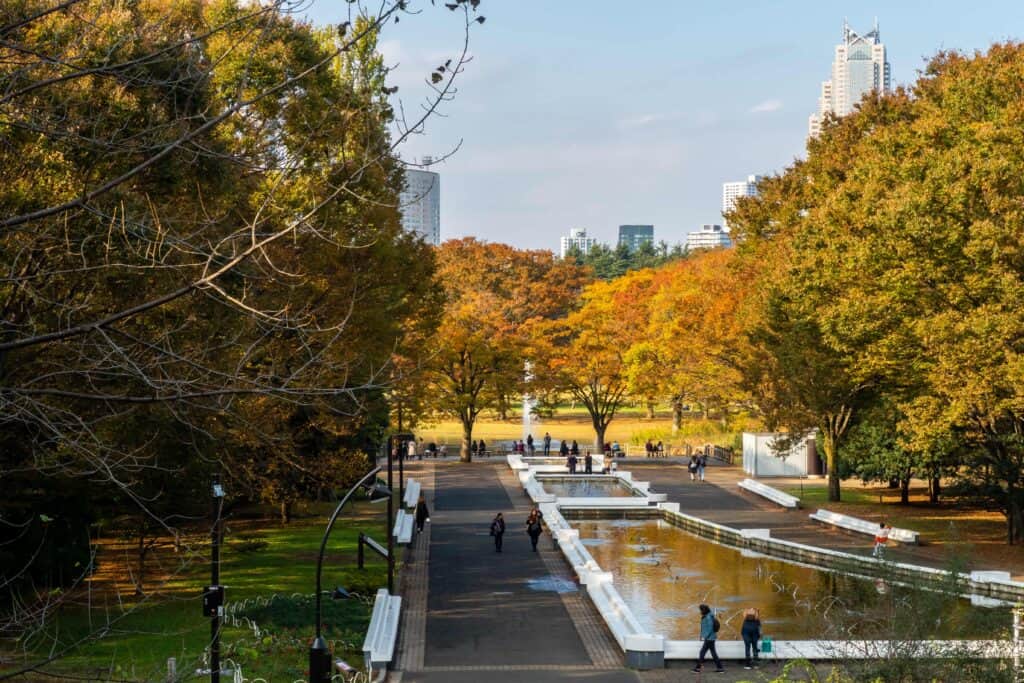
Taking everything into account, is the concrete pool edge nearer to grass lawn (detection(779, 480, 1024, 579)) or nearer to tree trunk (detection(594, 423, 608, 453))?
grass lawn (detection(779, 480, 1024, 579))

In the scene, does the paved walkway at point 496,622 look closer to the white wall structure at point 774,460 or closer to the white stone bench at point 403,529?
the white stone bench at point 403,529

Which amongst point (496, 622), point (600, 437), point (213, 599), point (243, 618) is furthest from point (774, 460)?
point (213, 599)

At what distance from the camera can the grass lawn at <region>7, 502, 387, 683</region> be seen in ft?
69.5

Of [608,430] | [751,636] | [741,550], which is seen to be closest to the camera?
[751,636]

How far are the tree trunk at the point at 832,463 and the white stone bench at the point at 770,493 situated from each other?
1462 millimetres

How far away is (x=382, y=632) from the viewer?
24.4 m

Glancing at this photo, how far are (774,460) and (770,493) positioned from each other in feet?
25.5

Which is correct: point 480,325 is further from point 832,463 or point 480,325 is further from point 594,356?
point 832,463

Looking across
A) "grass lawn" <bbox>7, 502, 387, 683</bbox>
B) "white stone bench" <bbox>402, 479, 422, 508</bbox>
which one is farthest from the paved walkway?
"white stone bench" <bbox>402, 479, 422, 508</bbox>

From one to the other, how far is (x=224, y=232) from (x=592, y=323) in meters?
42.7

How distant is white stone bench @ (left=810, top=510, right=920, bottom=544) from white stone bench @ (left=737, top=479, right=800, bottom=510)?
2316 millimetres

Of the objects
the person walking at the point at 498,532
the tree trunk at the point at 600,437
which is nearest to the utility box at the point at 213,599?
the person walking at the point at 498,532

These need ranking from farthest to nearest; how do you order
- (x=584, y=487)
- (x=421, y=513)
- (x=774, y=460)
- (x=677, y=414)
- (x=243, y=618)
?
(x=677, y=414) < (x=774, y=460) < (x=584, y=487) < (x=421, y=513) < (x=243, y=618)

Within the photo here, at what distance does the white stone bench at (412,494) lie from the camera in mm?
46688
